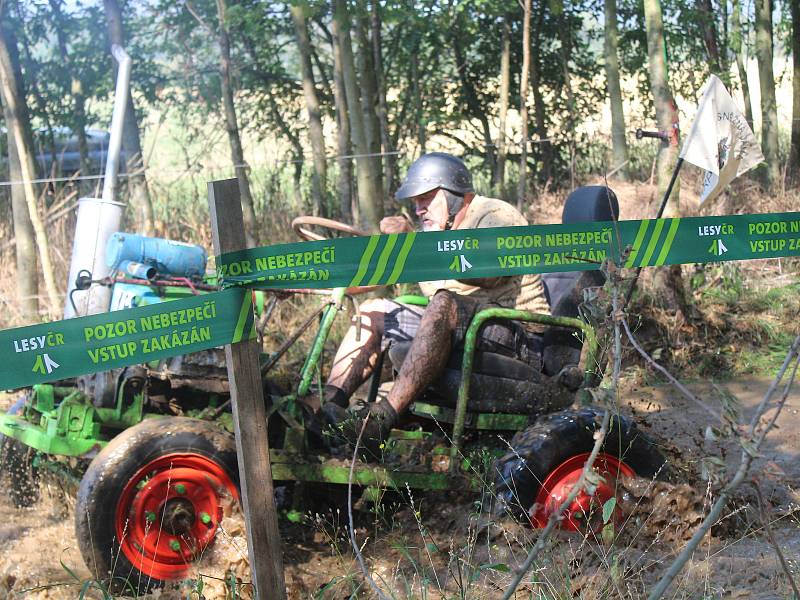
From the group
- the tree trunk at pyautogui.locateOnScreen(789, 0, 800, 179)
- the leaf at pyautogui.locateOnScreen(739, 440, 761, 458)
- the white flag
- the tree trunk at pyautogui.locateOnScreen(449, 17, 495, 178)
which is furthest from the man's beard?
the tree trunk at pyautogui.locateOnScreen(449, 17, 495, 178)

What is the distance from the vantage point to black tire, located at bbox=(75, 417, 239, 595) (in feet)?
13.4

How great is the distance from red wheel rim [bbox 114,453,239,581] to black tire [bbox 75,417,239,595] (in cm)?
1

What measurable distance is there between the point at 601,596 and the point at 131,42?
12251 millimetres

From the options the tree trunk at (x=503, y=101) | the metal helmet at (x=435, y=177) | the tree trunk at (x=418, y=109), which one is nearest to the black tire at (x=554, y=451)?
the metal helmet at (x=435, y=177)

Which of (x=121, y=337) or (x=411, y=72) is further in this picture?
(x=411, y=72)

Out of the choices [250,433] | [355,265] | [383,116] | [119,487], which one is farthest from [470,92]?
[250,433]

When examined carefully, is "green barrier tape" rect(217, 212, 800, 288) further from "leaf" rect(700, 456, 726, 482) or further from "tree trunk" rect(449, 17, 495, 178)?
"tree trunk" rect(449, 17, 495, 178)

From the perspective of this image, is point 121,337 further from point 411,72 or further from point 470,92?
point 470,92

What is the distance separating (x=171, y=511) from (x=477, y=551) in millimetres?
1329

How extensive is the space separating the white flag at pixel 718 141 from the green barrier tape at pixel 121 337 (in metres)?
2.26

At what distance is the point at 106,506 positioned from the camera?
411cm

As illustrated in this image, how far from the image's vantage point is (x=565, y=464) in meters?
4.37

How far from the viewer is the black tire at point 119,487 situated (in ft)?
13.4

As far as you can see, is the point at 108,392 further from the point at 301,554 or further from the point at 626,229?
the point at 626,229
